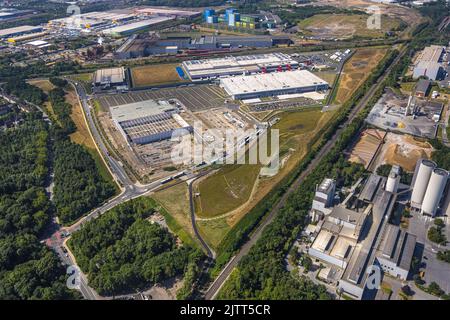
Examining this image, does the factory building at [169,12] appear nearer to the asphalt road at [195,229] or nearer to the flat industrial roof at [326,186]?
the asphalt road at [195,229]

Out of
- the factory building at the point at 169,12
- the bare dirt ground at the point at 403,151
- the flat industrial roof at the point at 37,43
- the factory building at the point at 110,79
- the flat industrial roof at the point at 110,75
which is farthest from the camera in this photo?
the factory building at the point at 169,12

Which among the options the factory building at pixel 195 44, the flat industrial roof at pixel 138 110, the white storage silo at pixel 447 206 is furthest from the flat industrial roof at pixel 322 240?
the factory building at pixel 195 44

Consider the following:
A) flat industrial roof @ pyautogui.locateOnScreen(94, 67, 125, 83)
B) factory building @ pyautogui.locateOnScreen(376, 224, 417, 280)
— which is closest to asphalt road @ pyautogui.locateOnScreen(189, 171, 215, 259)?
factory building @ pyautogui.locateOnScreen(376, 224, 417, 280)

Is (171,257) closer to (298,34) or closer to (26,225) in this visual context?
(26,225)

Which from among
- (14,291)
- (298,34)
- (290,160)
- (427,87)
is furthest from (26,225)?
(298,34)

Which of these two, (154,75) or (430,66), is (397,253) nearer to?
(430,66)
